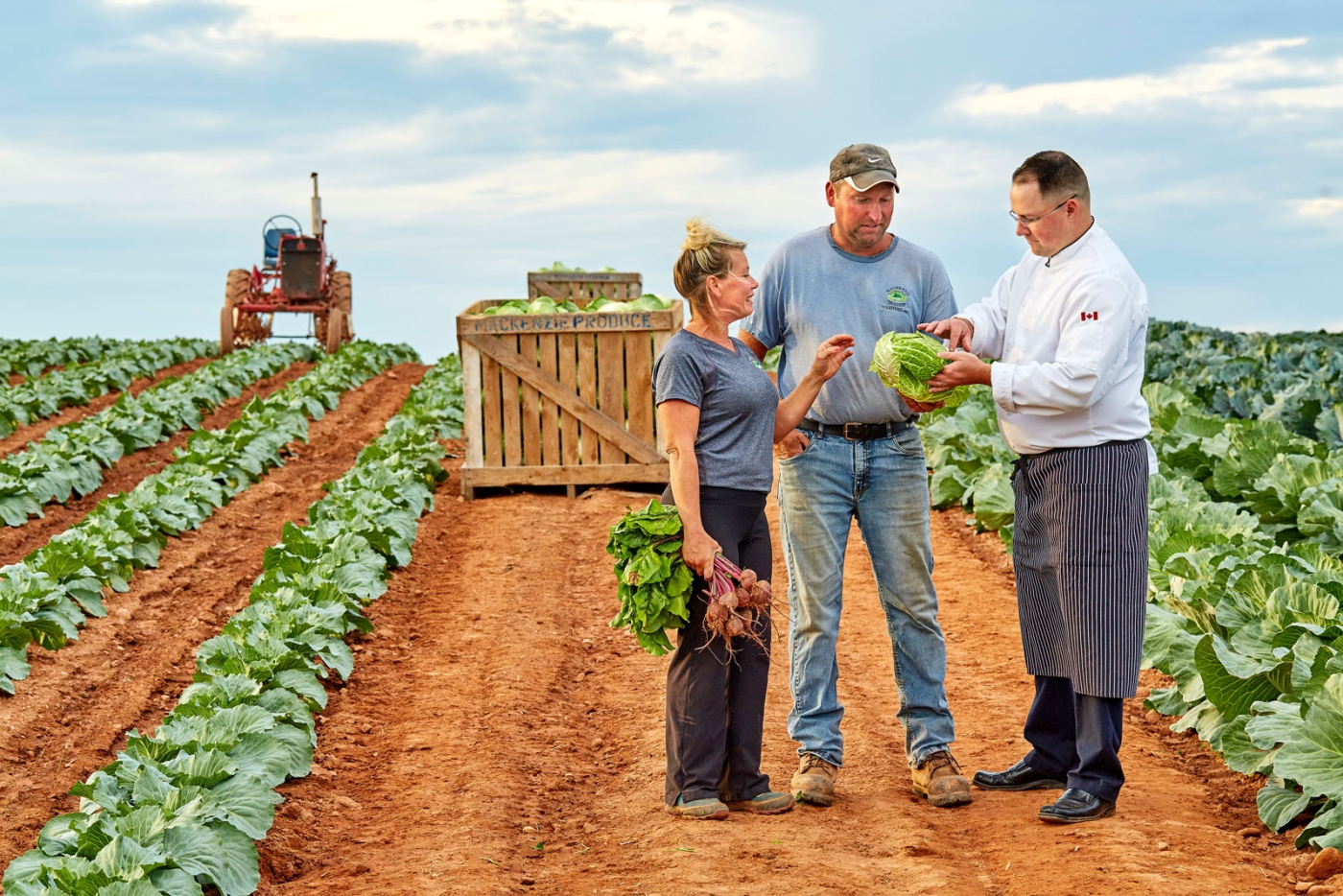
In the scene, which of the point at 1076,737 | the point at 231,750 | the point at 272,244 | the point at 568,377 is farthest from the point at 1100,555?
the point at 272,244

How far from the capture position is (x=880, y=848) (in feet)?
13.4

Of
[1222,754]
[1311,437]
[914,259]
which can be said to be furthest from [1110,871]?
[1311,437]

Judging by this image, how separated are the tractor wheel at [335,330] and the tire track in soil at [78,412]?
212cm

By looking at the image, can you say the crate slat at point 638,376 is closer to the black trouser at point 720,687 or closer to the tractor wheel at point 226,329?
the black trouser at point 720,687

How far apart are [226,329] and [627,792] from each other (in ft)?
63.0

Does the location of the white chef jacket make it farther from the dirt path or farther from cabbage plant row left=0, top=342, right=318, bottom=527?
cabbage plant row left=0, top=342, right=318, bottom=527

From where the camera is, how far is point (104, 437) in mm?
12562

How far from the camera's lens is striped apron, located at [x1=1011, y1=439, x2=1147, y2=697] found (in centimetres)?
403

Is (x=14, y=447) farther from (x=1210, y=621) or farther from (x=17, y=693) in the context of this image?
(x=1210, y=621)

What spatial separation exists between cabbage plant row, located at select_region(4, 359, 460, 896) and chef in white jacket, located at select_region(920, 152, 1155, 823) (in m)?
2.69

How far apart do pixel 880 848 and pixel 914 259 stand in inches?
77.0

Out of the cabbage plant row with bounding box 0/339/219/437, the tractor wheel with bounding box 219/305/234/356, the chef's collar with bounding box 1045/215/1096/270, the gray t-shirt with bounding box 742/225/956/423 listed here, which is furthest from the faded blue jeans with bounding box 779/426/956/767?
the tractor wheel with bounding box 219/305/234/356

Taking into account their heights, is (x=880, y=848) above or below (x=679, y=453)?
below

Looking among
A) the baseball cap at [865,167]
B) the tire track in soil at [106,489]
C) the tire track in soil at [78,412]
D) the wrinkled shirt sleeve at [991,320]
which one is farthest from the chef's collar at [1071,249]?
the tire track in soil at [78,412]
